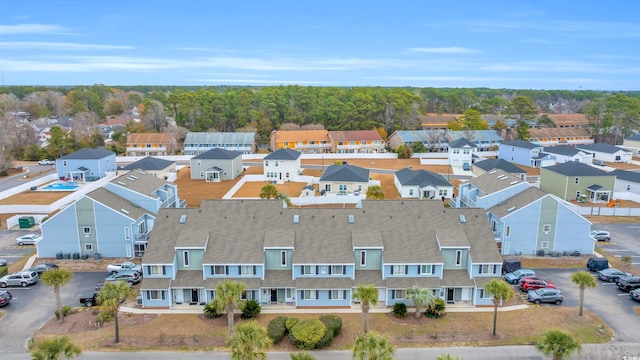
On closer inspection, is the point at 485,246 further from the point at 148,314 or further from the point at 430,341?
the point at 148,314

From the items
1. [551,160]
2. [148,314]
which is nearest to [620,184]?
[551,160]

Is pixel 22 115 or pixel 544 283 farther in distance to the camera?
pixel 22 115

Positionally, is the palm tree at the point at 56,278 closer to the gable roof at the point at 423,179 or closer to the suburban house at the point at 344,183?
the suburban house at the point at 344,183

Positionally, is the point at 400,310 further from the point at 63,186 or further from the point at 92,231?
the point at 63,186

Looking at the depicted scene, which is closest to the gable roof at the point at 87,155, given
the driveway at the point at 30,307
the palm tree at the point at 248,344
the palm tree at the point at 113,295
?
the driveway at the point at 30,307

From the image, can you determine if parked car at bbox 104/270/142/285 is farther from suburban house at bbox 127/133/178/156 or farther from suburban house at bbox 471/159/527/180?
suburban house at bbox 127/133/178/156

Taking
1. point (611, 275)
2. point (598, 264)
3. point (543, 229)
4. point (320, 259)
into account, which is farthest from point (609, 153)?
point (320, 259)
